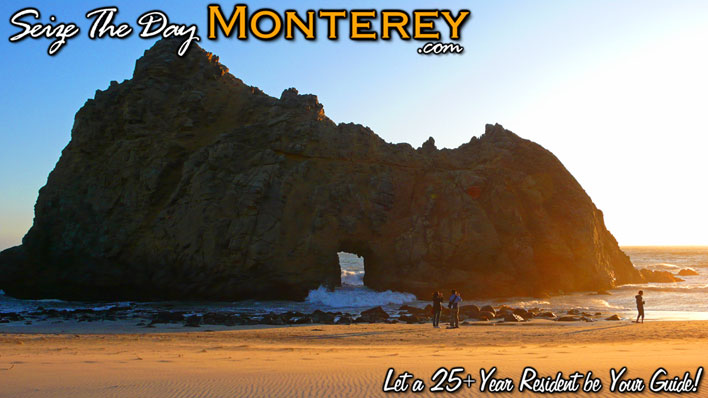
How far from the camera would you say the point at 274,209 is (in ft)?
129

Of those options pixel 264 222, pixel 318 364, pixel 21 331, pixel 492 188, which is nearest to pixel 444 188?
pixel 492 188

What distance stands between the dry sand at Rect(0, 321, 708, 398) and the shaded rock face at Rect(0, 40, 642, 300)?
1631cm

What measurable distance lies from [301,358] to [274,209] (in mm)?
26307

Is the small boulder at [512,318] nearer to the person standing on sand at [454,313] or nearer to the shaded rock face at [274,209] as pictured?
the person standing on sand at [454,313]

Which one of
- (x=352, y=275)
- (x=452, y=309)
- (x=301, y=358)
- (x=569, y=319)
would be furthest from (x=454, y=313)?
(x=352, y=275)

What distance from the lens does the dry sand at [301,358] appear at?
9430 millimetres

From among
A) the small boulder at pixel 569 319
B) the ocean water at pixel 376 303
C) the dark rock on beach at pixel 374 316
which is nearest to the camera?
the small boulder at pixel 569 319

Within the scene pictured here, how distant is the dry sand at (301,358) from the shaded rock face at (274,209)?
16.3 m

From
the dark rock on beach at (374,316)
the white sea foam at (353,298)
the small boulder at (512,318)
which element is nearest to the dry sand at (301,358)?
the small boulder at (512,318)

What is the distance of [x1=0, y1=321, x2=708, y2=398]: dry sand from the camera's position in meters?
9.43

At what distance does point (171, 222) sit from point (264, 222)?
22.6ft

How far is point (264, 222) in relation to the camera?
1526 inches

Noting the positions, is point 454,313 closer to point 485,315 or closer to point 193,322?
point 485,315

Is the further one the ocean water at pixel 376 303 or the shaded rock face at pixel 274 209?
the shaded rock face at pixel 274 209
